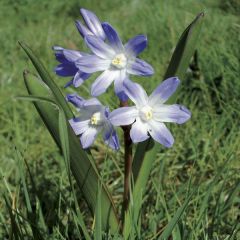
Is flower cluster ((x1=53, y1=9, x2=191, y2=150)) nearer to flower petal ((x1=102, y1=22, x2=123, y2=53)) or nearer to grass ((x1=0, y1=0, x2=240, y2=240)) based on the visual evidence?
flower petal ((x1=102, y1=22, x2=123, y2=53))

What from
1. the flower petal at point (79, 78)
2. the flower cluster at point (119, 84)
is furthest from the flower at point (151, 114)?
the flower petal at point (79, 78)

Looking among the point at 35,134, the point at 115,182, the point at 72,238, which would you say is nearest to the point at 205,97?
the point at 115,182

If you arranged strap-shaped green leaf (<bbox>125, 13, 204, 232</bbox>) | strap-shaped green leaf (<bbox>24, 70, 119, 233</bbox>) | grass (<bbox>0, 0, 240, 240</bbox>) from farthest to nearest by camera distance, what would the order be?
grass (<bbox>0, 0, 240, 240</bbox>)
strap-shaped green leaf (<bbox>125, 13, 204, 232</bbox>)
strap-shaped green leaf (<bbox>24, 70, 119, 233</bbox>)

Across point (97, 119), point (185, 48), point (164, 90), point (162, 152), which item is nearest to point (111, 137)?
point (97, 119)

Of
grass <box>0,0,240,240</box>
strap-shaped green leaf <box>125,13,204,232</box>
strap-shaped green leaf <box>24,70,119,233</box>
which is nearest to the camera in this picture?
strap-shaped green leaf <box>24,70,119,233</box>

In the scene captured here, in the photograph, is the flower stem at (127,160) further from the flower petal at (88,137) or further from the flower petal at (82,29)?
the flower petal at (82,29)

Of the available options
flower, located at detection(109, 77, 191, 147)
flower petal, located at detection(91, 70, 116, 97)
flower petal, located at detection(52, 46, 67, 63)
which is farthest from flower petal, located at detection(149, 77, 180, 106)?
flower petal, located at detection(52, 46, 67, 63)
